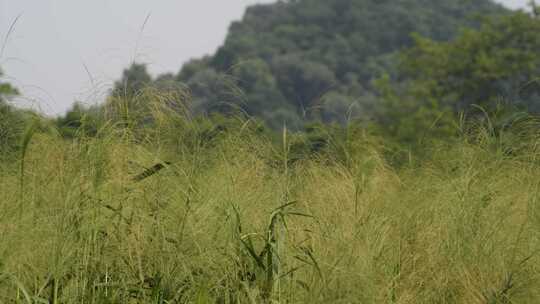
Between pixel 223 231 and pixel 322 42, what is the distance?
159ft

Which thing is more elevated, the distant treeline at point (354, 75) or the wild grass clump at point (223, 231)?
the distant treeline at point (354, 75)

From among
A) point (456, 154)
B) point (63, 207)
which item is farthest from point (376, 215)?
point (63, 207)

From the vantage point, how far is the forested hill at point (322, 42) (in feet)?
137

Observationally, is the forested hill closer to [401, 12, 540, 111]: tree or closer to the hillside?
the hillside

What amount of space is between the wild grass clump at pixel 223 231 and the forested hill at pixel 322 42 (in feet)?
105

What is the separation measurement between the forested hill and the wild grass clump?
105ft

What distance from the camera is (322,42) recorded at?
51.8 meters

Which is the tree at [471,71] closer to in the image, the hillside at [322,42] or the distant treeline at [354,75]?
the distant treeline at [354,75]

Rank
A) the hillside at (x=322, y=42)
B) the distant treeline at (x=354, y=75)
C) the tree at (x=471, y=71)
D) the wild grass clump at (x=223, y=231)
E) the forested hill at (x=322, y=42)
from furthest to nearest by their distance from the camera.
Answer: the hillside at (x=322, y=42), the forested hill at (x=322, y=42), the tree at (x=471, y=71), the distant treeline at (x=354, y=75), the wild grass clump at (x=223, y=231)

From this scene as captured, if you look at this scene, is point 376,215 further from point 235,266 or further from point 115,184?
point 115,184

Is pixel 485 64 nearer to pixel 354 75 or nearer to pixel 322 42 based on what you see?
pixel 354 75

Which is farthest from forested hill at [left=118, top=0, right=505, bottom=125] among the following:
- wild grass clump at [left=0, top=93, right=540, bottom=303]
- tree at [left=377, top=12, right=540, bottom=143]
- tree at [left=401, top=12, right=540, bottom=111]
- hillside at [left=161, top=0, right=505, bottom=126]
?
wild grass clump at [left=0, top=93, right=540, bottom=303]

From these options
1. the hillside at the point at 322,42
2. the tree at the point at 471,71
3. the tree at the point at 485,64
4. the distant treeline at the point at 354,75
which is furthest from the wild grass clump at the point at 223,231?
the hillside at the point at 322,42

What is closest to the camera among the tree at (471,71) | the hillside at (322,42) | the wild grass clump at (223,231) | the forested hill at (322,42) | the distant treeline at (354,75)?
the wild grass clump at (223,231)
